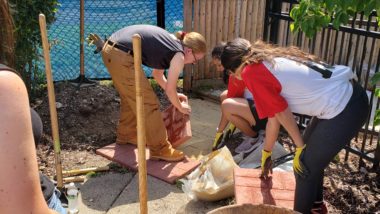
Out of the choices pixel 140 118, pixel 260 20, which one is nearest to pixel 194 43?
pixel 140 118

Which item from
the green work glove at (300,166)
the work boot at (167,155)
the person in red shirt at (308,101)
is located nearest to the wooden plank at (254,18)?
the work boot at (167,155)

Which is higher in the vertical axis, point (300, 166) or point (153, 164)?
point (300, 166)

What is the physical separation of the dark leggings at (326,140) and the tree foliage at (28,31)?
357 centimetres

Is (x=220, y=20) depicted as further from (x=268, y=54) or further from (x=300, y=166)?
(x=300, y=166)

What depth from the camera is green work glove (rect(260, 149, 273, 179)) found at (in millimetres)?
3170

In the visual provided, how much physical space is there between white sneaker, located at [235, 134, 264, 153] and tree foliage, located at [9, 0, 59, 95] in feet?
8.80

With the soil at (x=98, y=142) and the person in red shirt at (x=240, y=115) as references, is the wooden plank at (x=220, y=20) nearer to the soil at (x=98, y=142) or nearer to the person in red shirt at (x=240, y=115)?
the soil at (x=98, y=142)

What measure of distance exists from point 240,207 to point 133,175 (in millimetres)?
1916

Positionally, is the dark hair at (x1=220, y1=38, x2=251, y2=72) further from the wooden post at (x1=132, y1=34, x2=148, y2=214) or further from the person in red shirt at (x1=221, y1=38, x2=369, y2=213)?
the wooden post at (x1=132, y1=34, x2=148, y2=214)

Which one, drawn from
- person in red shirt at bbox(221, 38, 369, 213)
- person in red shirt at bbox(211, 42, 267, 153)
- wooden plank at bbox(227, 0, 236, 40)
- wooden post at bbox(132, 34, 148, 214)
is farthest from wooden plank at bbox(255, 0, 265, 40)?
wooden post at bbox(132, 34, 148, 214)

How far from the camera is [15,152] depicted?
1040mm

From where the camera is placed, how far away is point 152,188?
379cm

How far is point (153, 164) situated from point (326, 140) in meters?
1.97

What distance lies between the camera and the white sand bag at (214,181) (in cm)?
340
